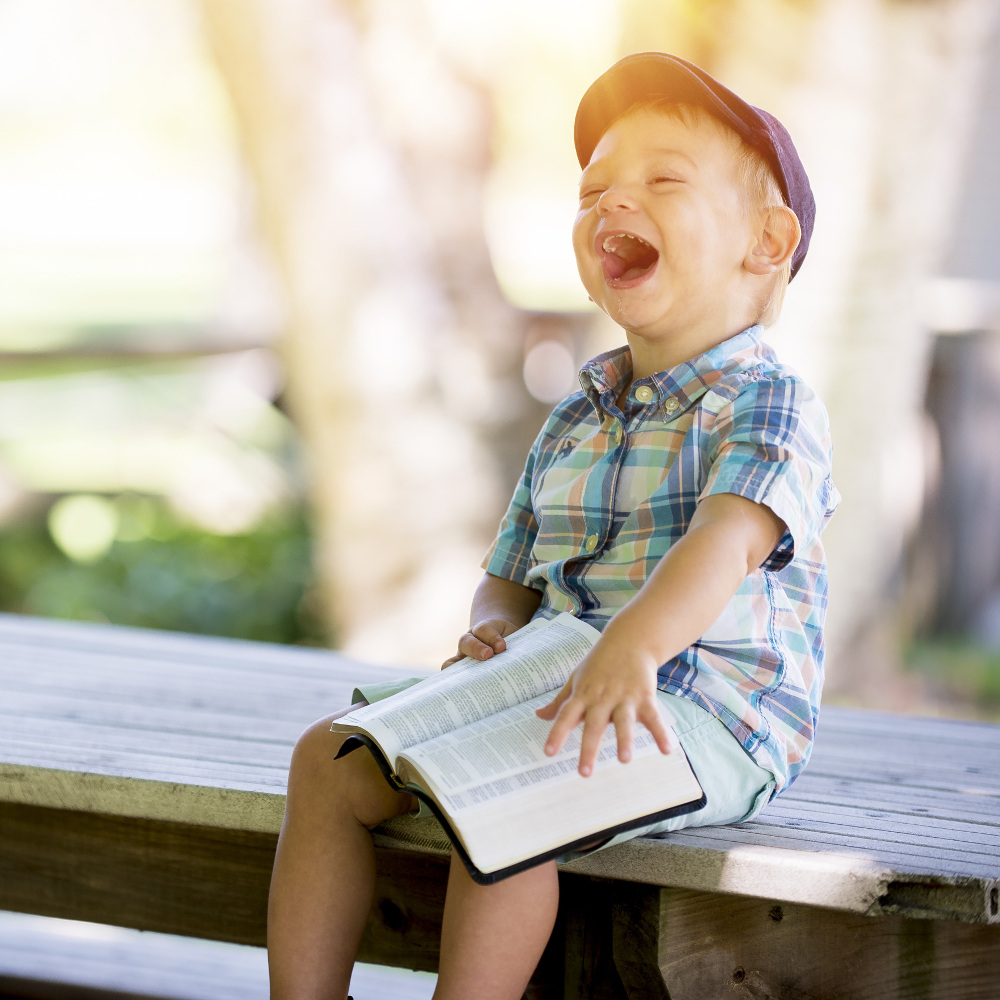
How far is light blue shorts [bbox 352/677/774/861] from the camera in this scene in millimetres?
1323

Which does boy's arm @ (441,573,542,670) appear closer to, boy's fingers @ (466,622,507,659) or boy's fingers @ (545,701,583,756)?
boy's fingers @ (466,622,507,659)

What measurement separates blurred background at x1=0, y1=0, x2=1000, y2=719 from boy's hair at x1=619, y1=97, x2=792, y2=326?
6.06ft

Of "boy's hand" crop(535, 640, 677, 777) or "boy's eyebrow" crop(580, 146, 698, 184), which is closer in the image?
"boy's hand" crop(535, 640, 677, 777)

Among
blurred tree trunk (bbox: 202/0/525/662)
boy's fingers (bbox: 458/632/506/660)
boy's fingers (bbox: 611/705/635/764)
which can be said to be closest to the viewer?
boy's fingers (bbox: 611/705/635/764)

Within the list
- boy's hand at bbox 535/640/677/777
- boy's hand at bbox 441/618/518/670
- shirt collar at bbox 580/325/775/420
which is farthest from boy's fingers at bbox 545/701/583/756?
shirt collar at bbox 580/325/775/420

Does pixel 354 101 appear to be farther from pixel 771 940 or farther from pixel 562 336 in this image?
pixel 771 940

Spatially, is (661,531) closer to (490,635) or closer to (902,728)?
(490,635)

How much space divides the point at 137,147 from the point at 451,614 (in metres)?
8.75

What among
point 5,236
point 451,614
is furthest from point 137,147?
point 451,614

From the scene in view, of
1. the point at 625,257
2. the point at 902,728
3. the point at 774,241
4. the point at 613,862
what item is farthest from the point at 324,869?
the point at 902,728

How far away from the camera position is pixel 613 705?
117 centimetres

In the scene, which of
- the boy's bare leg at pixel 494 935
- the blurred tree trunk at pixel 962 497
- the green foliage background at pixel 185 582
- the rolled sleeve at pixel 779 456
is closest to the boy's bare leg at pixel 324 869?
the boy's bare leg at pixel 494 935

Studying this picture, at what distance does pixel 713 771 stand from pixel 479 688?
28cm

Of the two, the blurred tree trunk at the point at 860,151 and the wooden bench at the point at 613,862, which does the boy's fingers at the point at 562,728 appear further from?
the blurred tree trunk at the point at 860,151
